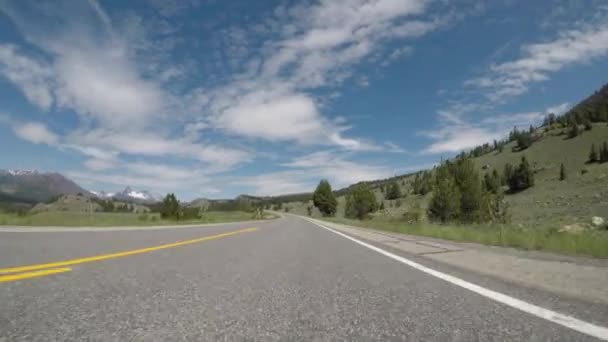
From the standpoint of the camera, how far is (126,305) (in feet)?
8.51

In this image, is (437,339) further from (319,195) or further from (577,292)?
(319,195)

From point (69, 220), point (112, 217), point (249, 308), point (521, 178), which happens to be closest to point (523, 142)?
point (521, 178)

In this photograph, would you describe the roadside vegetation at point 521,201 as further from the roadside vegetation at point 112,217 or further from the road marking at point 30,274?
the roadside vegetation at point 112,217

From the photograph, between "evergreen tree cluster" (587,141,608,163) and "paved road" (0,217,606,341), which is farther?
"evergreen tree cluster" (587,141,608,163)

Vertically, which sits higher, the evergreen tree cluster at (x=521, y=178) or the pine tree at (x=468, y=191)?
the evergreen tree cluster at (x=521, y=178)

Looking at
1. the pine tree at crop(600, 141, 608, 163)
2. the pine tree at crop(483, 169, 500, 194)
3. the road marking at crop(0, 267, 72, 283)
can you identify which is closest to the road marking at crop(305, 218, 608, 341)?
the road marking at crop(0, 267, 72, 283)

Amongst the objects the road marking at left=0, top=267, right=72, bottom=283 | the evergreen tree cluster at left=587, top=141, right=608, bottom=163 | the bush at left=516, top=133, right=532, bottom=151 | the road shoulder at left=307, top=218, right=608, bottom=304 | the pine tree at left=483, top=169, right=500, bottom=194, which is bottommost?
the road shoulder at left=307, top=218, right=608, bottom=304

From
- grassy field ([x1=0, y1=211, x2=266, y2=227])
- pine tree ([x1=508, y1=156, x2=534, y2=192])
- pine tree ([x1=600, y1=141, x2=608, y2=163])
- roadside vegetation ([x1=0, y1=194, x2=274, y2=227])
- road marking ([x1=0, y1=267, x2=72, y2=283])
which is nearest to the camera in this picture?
road marking ([x1=0, y1=267, x2=72, y2=283])

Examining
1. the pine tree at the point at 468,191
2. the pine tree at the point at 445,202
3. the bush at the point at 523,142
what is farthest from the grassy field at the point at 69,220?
the bush at the point at 523,142

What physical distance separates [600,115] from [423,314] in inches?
8809

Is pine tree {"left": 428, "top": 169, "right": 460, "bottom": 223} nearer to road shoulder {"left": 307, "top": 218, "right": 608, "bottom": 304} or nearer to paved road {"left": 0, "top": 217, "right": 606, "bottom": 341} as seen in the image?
road shoulder {"left": 307, "top": 218, "right": 608, "bottom": 304}

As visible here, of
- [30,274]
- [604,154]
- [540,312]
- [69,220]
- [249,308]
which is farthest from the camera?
[604,154]

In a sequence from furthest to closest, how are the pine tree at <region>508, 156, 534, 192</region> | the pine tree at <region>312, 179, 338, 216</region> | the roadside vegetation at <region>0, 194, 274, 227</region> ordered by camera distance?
the pine tree at <region>508, 156, 534, 192</region> → the pine tree at <region>312, 179, 338, 216</region> → the roadside vegetation at <region>0, 194, 274, 227</region>

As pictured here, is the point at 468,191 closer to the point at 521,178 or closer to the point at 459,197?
the point at 459,197
